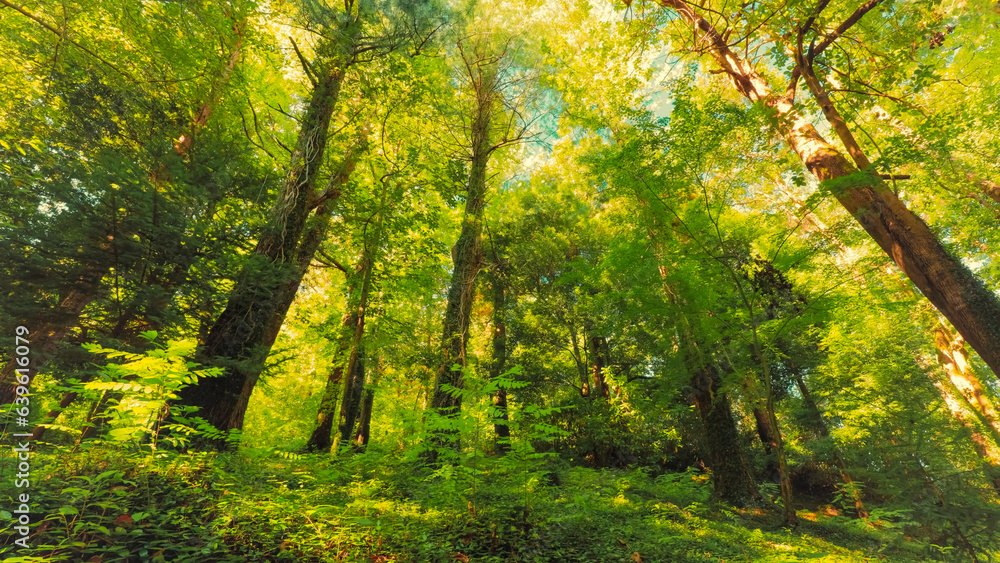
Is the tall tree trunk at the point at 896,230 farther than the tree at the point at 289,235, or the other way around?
the tree at the point at 289,235

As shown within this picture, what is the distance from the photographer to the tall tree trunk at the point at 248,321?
4840mm

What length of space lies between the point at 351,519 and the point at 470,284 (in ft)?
16.4

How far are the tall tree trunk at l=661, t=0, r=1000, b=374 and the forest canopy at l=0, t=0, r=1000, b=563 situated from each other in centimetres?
4

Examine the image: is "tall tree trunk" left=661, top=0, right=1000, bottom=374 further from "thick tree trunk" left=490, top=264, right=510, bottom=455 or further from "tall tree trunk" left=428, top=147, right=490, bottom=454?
"thick tree trunk" left=490, top=264, right=510, bottom=455

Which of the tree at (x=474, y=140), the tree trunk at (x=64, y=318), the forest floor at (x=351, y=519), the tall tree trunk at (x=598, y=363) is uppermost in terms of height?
the tree at (x=474, y=140)

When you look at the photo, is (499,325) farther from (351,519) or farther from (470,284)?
(351,519)

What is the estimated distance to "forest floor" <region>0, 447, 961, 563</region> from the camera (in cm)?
217

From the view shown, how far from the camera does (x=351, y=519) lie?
302cm

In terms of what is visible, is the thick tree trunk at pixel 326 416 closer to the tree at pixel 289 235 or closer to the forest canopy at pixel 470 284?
the forest canopy at pixel 470 284

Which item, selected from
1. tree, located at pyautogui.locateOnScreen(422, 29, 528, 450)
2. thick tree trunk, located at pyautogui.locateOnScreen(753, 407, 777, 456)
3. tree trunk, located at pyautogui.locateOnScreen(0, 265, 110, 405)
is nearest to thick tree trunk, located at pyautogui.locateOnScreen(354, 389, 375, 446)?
tree, located at pyautogui.locateOnScreen(422, 29, 528, 450)

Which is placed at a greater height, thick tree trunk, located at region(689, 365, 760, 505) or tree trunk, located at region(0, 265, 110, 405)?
tree trunk, located at region(0, 265, 110, 405)

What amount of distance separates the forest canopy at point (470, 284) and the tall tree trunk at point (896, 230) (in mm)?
44

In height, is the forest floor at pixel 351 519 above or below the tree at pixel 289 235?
below

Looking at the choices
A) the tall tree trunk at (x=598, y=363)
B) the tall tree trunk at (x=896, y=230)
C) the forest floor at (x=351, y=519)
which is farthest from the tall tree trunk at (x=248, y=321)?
the tall tree trunk at (x=598, y=363)
